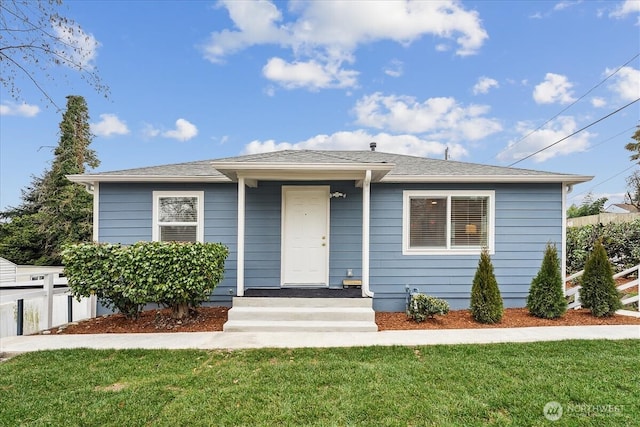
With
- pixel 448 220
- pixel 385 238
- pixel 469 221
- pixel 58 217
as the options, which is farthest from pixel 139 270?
pixel 58 217

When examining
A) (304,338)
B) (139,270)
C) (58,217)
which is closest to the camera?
(304,338)

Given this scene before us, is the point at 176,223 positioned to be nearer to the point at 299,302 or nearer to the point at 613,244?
the point at 299,302

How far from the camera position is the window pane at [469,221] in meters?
6.46

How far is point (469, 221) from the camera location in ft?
21.2

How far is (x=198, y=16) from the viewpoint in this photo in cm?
898

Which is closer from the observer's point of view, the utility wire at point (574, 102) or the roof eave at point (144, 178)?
the roof eave at point (144, 178)

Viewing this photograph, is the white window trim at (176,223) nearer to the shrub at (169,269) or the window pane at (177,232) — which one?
the window pane at (177,232)

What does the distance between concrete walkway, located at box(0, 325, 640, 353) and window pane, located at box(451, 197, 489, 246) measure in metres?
1.94

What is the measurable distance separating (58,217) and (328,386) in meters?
18.2

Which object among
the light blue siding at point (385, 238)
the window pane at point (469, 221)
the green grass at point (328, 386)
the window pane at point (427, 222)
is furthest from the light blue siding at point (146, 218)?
the window pane at point (469, 221)

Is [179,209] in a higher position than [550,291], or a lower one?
higher

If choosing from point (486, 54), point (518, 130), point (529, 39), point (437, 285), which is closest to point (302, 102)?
point (486, 54)

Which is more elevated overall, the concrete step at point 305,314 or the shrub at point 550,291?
the shrub at point 550,291

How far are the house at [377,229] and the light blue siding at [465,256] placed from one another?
0.8 inches
